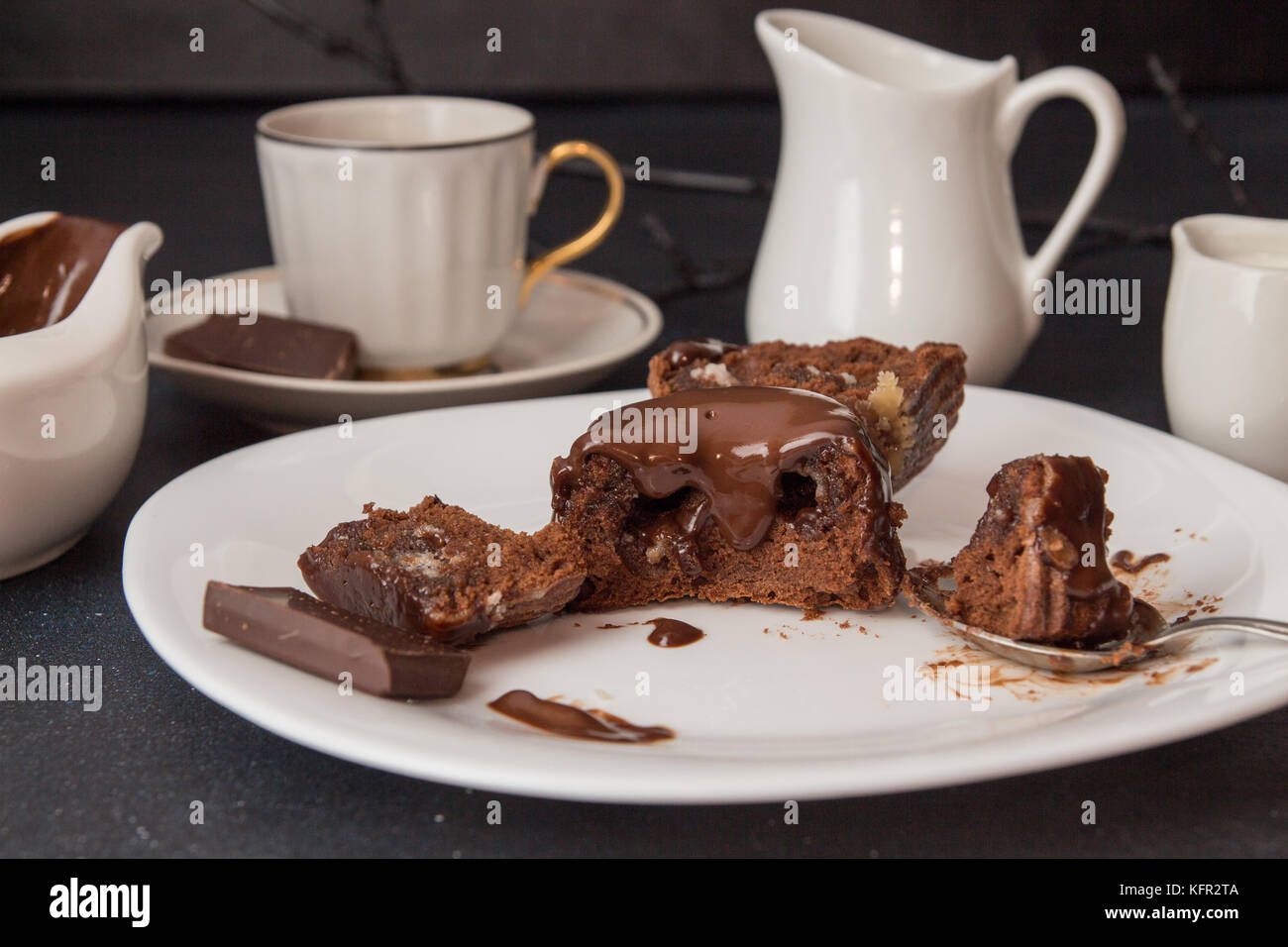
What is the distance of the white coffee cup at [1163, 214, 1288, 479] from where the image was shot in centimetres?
207

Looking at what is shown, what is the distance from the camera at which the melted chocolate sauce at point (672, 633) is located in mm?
1670

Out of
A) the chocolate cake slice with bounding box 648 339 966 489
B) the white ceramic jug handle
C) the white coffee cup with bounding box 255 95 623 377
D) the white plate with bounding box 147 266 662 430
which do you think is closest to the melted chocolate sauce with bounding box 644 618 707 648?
the chocolate cake slice with bounding box 648 339 966 489

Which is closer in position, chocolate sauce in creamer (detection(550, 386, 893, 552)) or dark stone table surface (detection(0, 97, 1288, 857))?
dark stone table surface (detection(0, 97, 1288, 857))

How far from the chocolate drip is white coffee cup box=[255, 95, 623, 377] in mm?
567

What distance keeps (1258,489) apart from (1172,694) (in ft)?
1.89

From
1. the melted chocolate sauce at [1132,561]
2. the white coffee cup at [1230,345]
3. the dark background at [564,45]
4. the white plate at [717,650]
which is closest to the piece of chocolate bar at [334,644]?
the white plate at [717,650]

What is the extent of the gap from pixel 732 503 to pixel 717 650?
0.20 metres

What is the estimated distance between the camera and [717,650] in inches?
65.2

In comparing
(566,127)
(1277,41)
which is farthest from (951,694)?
(1277,41)

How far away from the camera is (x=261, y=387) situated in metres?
2.23

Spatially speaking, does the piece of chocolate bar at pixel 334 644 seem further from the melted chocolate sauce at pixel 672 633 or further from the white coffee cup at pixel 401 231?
the white coffee cup at pixel 401 231

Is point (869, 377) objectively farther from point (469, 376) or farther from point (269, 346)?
point (269, 346)

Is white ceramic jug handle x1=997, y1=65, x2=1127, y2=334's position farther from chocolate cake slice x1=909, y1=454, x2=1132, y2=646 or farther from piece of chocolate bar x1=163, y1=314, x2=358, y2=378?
piece of chocolate bar x1=163, y1=314, x2=358, y2=378

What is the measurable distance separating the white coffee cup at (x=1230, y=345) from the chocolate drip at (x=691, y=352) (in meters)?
0.75
